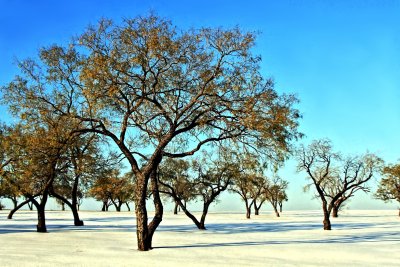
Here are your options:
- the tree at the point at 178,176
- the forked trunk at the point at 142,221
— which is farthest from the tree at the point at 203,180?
the forked trunk at the point at 142,221

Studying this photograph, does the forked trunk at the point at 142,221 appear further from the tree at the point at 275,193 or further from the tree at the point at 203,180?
the tree at the point at 275,193

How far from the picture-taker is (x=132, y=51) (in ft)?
70.3

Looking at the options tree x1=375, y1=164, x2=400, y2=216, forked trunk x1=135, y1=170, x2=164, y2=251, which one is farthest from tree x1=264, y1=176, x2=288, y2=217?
forked trunk x1=135, y1=170, x2=164, y2=251

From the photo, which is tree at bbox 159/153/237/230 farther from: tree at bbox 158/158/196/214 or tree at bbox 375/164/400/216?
tree at bbox 375/164/400/216

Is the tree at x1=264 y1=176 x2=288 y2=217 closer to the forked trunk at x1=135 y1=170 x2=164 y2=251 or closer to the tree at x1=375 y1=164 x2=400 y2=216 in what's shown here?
the tree at x1=375 y1=164 x2=400 y2=216

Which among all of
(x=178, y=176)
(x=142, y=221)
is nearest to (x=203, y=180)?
(x=178, y=176)

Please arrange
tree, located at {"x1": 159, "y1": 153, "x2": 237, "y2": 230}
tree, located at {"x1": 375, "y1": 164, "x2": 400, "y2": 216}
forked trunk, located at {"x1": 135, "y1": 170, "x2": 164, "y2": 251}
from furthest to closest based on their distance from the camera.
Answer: tree, located at {"x1": 375, "y1": 164, "x2": 400, "y2": 216} → tree, located at {"x1": 159, "y1": 153, "x2": 237, "y2": 230} → forked trunk, located at {"x1": 135, "y1": 170, "x2": 164, "y2": 251}

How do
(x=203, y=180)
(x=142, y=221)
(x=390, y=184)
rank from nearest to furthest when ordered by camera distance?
(x=142, y=221)
(x=203, y=180)
(x=390, y=184)

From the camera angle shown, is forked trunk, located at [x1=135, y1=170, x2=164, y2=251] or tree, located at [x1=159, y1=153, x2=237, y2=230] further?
tree, located at [x1=159, y1=153, x2=237, y2=230]

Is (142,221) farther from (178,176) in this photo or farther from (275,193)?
(275,193)

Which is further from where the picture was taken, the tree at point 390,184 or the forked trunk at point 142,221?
the tree at point 390,184

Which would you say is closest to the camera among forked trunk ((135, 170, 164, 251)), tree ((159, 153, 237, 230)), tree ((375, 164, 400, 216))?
forked trunk ((135, 170, 164, 251))

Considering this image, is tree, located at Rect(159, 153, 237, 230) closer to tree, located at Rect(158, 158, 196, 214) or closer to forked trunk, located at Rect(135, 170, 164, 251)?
tree, located at Rect(158, 158, 196, 214)

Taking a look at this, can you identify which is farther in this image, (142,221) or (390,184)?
(390,184)
